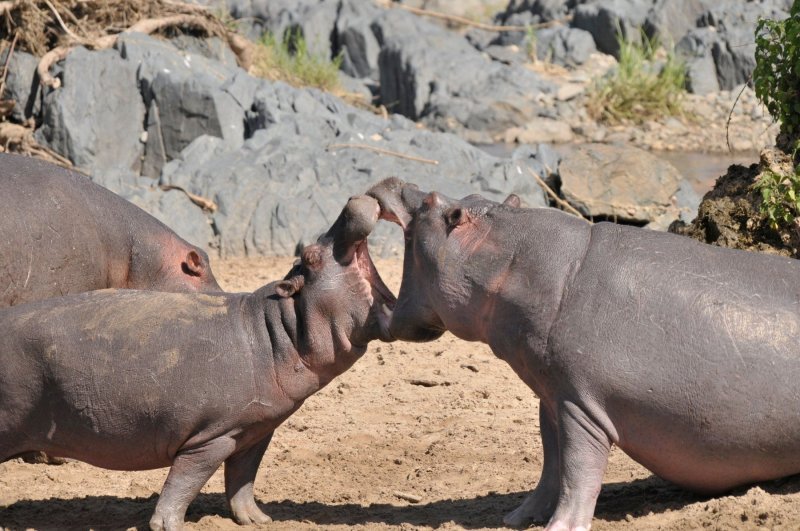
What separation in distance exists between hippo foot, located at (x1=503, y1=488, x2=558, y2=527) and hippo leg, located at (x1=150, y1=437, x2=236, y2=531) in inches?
53.4

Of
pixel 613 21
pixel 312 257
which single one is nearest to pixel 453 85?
pixel 613 21

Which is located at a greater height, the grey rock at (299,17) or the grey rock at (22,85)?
the grey rock at (22,85)

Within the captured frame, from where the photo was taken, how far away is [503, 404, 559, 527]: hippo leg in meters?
5.56

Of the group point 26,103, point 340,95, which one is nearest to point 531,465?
point 26,103

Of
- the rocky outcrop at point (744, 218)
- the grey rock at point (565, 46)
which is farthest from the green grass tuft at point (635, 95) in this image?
the rocky outcrop at point (744, 218)

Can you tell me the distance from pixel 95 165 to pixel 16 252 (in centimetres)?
739

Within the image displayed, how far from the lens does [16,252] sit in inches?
274

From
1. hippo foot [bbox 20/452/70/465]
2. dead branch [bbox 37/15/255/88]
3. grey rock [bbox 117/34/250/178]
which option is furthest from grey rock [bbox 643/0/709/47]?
hippo foot [bbox 20/452/70/465]

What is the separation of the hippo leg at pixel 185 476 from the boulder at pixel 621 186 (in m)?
7.73

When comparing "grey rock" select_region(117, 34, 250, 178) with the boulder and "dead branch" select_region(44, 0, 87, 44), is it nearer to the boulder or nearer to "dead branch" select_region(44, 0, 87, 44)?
"dead branch" select_region(44, 0, 87, 44)

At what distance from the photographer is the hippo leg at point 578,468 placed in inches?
199

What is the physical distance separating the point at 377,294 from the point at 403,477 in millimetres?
1369

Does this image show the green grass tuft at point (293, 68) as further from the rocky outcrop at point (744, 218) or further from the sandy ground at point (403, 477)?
the rocky outcrop at point (744, 218)

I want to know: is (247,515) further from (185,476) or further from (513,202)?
(513,202)
